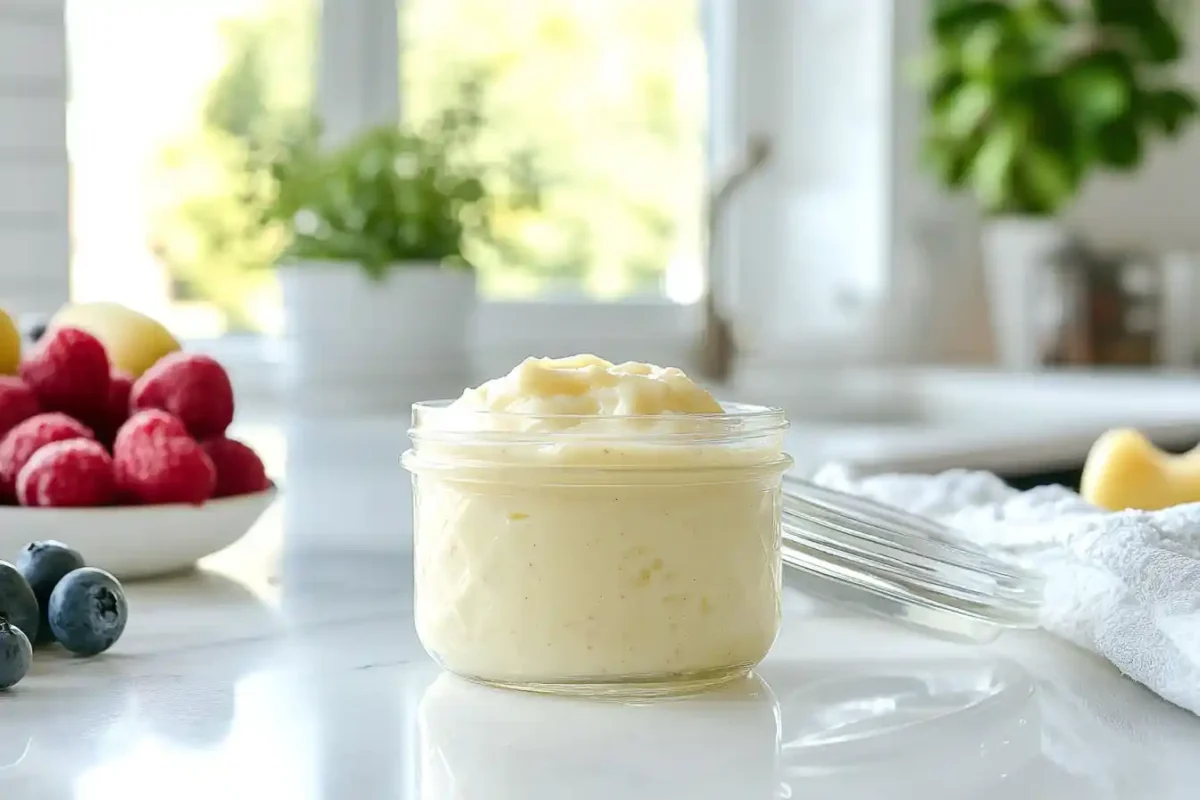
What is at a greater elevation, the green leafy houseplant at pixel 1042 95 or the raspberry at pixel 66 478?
the green leafy houseplant at pixel 1042 95

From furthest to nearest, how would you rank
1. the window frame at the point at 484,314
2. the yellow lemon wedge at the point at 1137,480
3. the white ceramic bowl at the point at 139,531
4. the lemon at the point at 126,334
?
the window frame at the point at 484,314, the lemon at the point at 126,334, the yellow lemon wedge at the point at 1137,480, the white ceramic bowl at the point at 139,531

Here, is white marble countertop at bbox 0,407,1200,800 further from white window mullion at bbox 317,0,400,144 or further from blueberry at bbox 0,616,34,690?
white window mullion at bbox 317,0,400,144

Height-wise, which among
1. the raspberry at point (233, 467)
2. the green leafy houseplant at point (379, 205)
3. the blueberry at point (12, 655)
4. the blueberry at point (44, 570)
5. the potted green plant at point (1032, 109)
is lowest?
the blueberry at point (12, 655)

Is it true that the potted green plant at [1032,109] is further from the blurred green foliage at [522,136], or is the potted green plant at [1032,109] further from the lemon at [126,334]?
the lemon at [126,334]

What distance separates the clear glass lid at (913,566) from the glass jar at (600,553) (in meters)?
0.08

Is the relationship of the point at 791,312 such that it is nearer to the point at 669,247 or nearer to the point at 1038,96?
the point at 669,247

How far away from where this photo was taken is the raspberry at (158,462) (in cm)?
87

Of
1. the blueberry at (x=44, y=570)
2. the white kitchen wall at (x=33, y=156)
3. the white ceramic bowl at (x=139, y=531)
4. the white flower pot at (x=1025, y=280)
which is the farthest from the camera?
the white flower pot at (x=1025, y=280)

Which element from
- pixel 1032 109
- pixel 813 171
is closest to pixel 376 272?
pixel 813 171

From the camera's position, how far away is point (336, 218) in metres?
2.09

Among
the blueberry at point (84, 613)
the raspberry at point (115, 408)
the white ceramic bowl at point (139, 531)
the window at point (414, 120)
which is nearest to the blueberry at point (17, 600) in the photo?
the blueberry at point (84, 613)

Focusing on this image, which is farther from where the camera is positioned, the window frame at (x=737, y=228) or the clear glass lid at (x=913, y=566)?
the window frame at (x=737, y=228)

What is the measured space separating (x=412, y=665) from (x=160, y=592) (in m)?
0.27

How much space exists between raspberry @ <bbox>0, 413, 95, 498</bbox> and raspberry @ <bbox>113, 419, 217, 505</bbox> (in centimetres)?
3
